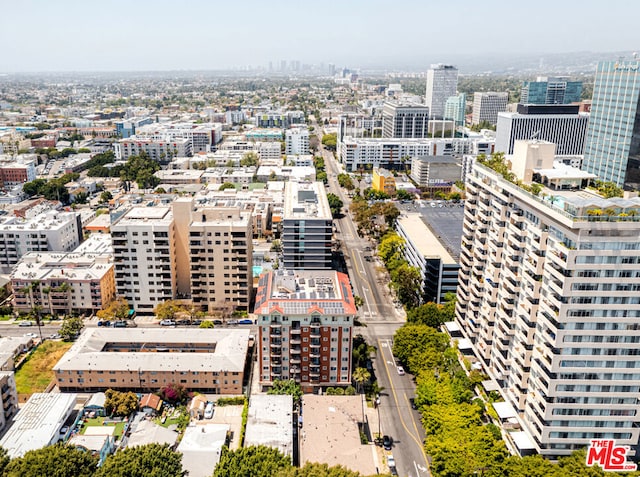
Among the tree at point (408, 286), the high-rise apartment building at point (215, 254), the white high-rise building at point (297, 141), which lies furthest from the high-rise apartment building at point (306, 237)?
the white high-rise building at point (297, 141)

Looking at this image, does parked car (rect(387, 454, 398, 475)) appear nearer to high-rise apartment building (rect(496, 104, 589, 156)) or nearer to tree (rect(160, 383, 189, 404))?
tree (rect(160, 383, 189, 404))

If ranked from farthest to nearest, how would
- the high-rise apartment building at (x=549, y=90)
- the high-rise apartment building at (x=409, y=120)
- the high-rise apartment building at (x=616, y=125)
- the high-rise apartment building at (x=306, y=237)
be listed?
the high-rise apartment building at (x=409, y=120) → the high-rise apartment building at (x=549, y=90) → the high-rise apartment building at (x=616, y=125) → the high-rise apartment building at (x=306, y=237)

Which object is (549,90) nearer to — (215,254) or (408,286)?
(408,286)

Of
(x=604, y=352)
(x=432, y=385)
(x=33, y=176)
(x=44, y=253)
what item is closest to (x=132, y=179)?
(x=33, y=176)

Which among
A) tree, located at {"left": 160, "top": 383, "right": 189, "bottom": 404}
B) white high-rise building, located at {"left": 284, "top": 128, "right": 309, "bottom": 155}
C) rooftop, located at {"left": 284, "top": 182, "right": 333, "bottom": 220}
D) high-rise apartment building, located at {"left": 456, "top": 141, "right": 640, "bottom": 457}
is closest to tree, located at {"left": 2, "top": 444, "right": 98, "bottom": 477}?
tree, located at {"left": 160, "top": 383, "right": 189, "bottom": 404}

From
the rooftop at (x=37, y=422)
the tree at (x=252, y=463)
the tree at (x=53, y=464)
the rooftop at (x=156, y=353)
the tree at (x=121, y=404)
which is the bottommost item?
the tree at (x=121, y=404)

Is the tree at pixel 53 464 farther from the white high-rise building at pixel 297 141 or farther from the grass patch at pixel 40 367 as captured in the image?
the white high-rise building at pixel 297 141

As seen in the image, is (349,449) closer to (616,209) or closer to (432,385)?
(432,385)
